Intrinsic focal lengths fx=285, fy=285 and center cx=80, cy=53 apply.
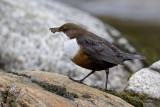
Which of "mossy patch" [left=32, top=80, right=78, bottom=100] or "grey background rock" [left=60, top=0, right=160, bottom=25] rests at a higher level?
"grey background rock" [left=60, top=0, right=160, bottom=25]

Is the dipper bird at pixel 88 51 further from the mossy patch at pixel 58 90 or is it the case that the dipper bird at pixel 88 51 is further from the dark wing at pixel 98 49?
the mossy patch at pixel 58 90

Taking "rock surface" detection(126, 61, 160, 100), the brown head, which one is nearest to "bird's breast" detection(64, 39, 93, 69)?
the brown head

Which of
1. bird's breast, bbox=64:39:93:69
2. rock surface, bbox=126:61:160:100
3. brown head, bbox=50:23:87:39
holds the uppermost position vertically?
brown head, bbox=50:23:87:39

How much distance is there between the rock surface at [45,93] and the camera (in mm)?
3867

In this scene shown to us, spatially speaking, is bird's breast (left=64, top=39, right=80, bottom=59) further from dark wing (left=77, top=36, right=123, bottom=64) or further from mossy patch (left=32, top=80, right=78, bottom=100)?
mossy patch (left=32, top=80, right=78, bottom=100)

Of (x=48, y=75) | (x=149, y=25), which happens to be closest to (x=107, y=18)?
(x=149, y=25)

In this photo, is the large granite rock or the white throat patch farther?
the large granite rock

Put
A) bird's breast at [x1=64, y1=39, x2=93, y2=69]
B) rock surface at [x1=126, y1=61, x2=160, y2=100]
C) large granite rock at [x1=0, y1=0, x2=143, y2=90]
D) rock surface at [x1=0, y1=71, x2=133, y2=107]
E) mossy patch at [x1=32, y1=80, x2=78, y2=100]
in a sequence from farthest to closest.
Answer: large granite rock at [x1=0, y1=0, x2=143, y2=90]
rock surface at [x1=126, y1=61, x2=160, y2=100]
bird's breast at [x1=64, y1=39, x2=93, y2=69]
mossy patch at [x1=32, y1=80, x2=78, y2=100]
rock surface at [x1=0, y1=71, x2=133, y2=107]

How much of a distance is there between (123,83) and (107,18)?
32.5ft

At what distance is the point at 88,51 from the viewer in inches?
201

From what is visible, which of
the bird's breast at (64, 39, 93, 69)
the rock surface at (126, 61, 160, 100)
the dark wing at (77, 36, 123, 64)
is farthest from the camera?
the rock surface at (126, 61, 160, 100)

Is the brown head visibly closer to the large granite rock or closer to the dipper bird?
the dipper bird

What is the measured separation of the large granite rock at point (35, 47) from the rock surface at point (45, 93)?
7.97ft

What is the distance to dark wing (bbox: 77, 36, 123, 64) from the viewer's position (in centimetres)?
515
